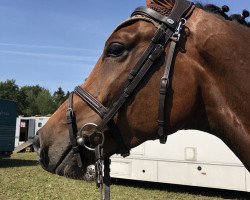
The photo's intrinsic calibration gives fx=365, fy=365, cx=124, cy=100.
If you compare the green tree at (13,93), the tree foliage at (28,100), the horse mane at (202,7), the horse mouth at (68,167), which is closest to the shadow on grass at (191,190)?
the horse mane at (202,7)

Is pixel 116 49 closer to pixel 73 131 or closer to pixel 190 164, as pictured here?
pixel 73 131

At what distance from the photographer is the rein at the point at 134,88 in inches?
88.4

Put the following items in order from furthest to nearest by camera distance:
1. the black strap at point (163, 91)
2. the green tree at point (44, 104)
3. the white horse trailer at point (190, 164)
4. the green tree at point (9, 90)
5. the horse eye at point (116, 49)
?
the green tree at point (44, 104)
the green tree at point (9, 90)
the white horse trailer at point (190, 164)
the horse eye at point (116, 49)
the black strap at point (163, 91)

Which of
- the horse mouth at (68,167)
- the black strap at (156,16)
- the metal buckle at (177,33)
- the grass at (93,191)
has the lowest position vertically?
the grass at (93,191)

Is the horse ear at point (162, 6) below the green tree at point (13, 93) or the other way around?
below

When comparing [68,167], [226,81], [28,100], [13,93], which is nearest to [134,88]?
[226,81]

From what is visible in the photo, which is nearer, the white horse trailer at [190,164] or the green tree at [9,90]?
the white horse trailer at [190,164]

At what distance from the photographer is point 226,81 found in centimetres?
224

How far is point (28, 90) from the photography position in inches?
4186

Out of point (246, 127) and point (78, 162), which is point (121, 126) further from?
point (246, 127)

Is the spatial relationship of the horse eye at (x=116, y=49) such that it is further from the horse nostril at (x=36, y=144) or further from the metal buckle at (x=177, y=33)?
the horse nostril at (x=36, y=144)

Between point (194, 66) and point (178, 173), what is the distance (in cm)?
739

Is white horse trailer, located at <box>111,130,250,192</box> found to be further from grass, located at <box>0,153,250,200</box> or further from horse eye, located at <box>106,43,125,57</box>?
horse eye, located at <box>106,43,125,57</box>

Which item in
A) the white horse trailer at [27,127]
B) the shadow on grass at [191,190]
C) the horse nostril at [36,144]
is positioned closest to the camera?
the horse nostril at [36,144]
